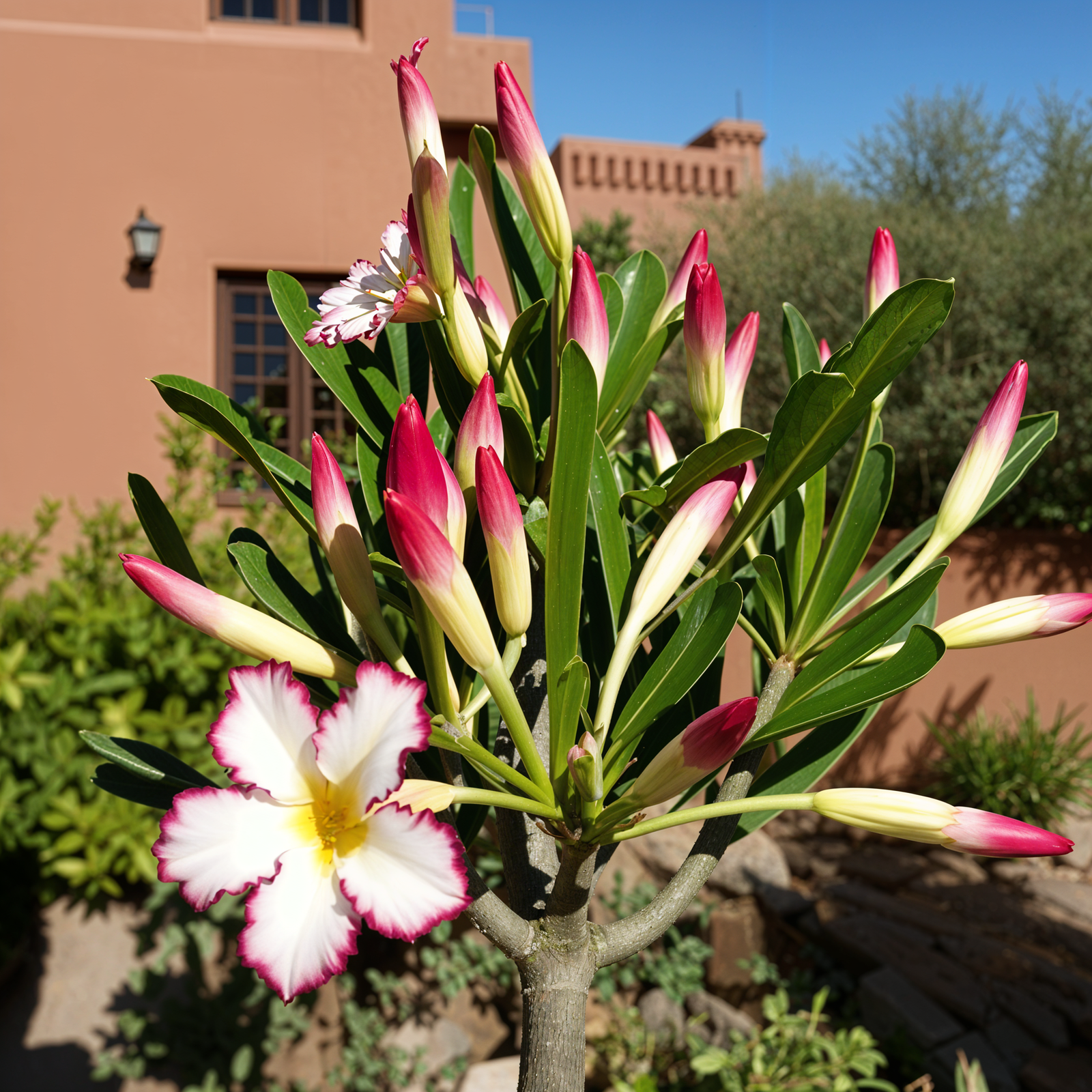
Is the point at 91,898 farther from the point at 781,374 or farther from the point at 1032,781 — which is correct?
the point at 781,374

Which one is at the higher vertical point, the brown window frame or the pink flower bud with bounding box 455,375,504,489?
the brown window frame

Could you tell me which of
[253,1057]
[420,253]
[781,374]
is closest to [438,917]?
[420,253]

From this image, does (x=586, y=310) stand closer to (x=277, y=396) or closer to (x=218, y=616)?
(x=218, y=616)

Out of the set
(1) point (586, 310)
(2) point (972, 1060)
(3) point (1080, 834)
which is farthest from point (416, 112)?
(3) point (1080, 834)

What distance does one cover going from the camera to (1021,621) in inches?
29.3

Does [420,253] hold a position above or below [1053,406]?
below

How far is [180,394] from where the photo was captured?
73cm

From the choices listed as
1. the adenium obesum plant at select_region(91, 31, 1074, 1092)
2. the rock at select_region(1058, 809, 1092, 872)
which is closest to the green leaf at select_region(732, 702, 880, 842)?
the adenium obesum plant at select_region(91, 31, 1074, 1092)

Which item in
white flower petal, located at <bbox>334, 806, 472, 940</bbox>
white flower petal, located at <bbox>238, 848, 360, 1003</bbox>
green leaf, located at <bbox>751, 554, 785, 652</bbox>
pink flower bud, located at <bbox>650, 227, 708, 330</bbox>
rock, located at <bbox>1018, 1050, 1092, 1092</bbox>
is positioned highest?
pink flower bud, located at <bbox>650, 227, 708, 330</bbox>

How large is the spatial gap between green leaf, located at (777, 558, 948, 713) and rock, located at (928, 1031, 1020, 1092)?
301 centimetres

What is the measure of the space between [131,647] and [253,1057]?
4.25 feet

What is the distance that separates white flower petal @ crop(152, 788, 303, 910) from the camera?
22.0 inches

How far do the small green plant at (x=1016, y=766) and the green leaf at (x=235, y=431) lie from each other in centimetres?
503

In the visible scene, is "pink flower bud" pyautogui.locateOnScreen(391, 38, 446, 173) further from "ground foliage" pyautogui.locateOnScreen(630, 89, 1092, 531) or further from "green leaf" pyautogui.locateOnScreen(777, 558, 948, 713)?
"ground foliage" pyautogui.locateOnScreen(630, 89, 1092, 531)
